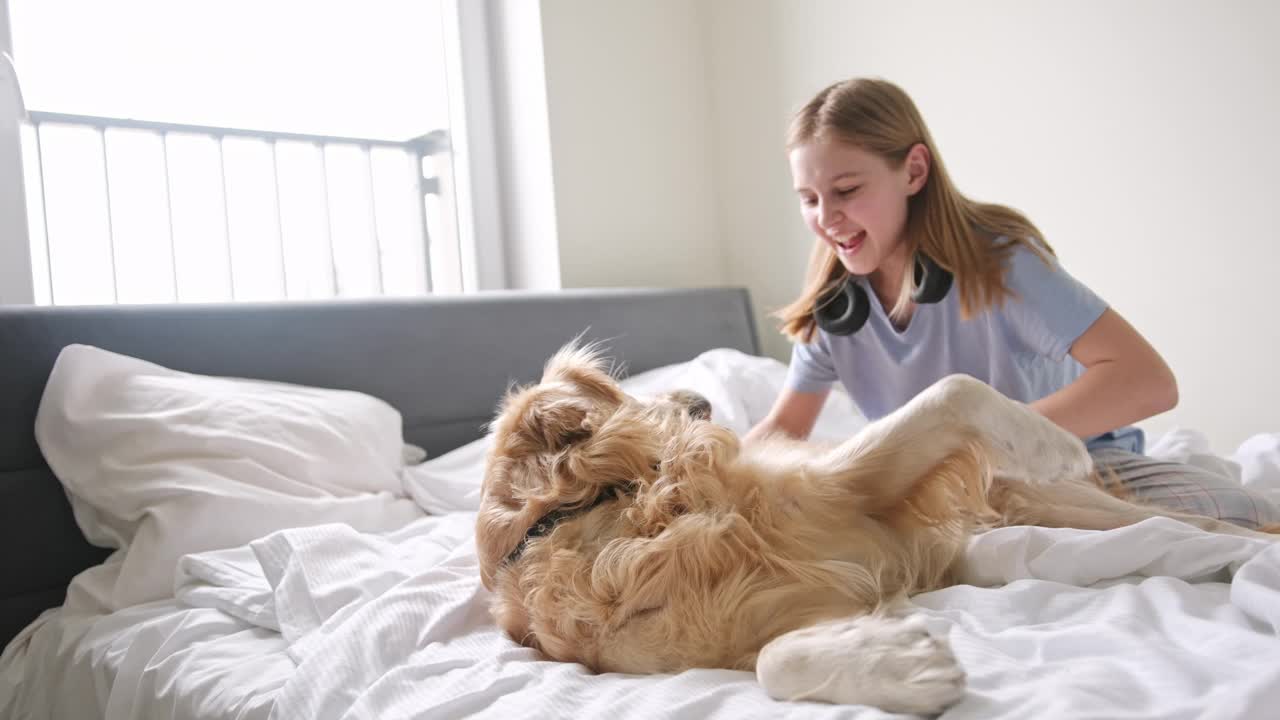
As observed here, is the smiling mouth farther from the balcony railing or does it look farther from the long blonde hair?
the balcony railing

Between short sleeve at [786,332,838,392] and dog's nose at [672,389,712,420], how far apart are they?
Answer: 20.9 inches

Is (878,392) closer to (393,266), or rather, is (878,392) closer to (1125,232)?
(1125,232)

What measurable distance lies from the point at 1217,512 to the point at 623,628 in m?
0.96

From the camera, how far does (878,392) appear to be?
1.75 metres

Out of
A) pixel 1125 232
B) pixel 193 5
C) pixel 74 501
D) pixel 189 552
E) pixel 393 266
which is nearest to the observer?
pixel 189 552

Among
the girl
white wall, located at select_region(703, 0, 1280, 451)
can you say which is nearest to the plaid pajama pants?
the girl

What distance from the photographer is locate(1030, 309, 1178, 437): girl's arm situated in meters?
1.31

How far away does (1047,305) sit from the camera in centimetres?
142

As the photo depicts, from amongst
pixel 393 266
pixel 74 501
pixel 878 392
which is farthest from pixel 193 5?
pixel 878 392

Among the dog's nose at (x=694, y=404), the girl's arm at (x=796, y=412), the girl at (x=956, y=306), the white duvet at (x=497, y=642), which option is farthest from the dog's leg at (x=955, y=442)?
the girl's arm at (x=796, y=412)

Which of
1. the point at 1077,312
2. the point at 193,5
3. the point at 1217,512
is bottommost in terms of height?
the point at 1217,512

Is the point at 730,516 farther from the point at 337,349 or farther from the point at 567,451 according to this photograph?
the point at 337,349

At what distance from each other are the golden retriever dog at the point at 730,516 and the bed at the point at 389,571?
50 millimetres

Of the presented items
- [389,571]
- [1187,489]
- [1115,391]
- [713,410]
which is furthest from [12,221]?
[1187,489]
